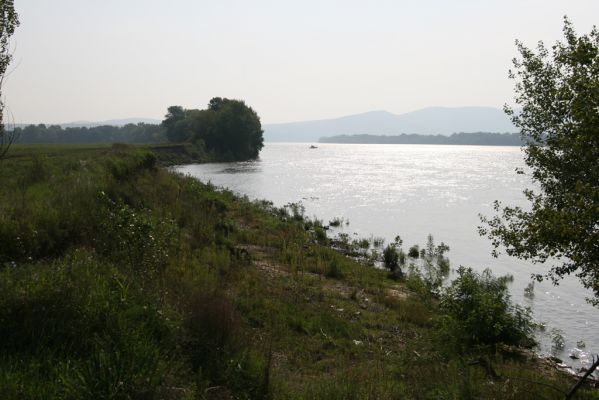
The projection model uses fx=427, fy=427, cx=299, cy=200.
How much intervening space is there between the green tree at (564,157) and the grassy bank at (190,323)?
2712mm

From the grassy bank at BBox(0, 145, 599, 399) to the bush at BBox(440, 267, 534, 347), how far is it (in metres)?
0.49

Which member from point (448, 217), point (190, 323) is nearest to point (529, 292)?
point (190, 323)

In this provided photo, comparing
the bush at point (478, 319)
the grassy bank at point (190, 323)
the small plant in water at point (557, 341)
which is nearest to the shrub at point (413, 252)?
the grassy bank at point (190, 323)

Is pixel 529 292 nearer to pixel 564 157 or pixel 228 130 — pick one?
pixel 564 157

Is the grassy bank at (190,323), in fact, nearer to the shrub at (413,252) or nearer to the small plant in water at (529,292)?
the small plant in water at (529,292)

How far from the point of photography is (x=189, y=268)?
13.5 metres

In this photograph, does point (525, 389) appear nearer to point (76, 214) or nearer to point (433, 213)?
point (76, 214)

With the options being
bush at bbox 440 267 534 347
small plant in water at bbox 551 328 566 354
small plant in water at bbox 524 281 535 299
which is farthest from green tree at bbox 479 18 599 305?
small plant in water at bbox 524 281 535 299

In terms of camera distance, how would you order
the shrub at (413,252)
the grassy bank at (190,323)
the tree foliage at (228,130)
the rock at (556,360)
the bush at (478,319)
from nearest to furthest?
the grassy bank at (190,323), the bush at (478,319), the rock at (556,360), the shrub at (413,252), the tree foliage at (228,130)

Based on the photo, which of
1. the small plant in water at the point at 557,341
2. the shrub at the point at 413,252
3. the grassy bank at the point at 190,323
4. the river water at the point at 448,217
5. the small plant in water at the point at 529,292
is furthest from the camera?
the shrub at the point at 413,252

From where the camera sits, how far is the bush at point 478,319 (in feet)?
42.1

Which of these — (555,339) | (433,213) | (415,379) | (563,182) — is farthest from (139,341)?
(433,213)

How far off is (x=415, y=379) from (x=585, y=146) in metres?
5.66

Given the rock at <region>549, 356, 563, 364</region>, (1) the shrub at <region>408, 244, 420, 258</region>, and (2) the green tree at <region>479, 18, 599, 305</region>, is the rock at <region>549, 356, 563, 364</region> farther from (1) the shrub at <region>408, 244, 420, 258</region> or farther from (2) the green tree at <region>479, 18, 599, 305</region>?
(1) the shrub at <region>408, 244, 420, 258</region>
